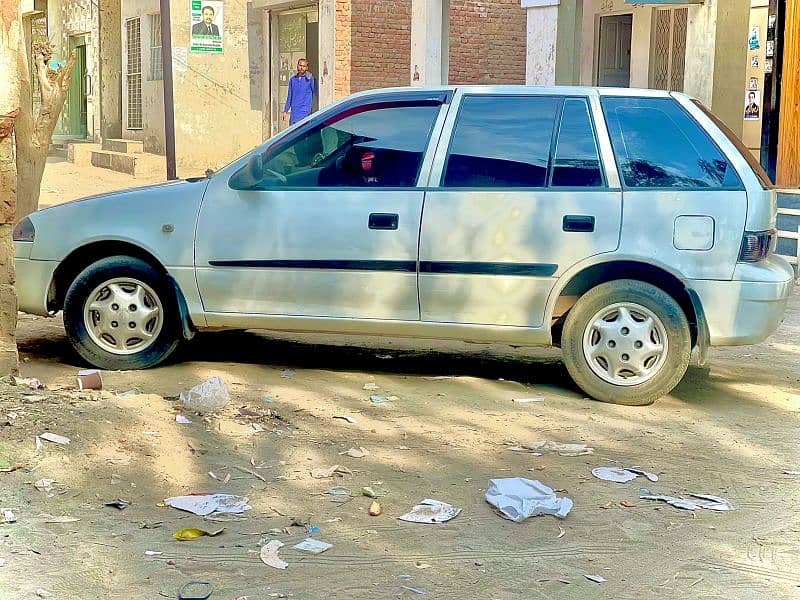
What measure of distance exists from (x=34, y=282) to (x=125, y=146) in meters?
17.2

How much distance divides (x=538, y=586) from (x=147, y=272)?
153 inches

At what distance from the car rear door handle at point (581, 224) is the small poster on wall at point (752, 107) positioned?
1003 cm

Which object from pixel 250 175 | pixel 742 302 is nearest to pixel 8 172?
pixel 250 175

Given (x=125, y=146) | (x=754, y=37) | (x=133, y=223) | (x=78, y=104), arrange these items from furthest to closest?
(x=78, y=104)
(x=125, y=146)
(x=754, y=37)
(x=133, y=223)

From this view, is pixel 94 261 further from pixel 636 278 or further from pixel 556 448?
pixel 636 278

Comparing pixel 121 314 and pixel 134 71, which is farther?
pixel 134 71

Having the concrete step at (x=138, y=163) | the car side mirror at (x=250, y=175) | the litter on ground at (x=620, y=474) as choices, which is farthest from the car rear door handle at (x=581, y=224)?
the concrete step at (x=138, y=163)

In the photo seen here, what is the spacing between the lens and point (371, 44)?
67.2 ft

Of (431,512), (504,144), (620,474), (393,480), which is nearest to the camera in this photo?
(431,512)

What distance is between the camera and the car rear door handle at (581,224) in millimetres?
6637

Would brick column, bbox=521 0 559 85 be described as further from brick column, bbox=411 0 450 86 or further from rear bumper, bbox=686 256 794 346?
rear bumper, bbox=686 256 794 346

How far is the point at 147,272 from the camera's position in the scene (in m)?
7.12

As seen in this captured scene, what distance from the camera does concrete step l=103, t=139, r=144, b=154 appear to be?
23734 mm

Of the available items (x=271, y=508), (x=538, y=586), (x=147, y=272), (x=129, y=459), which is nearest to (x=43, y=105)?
(x=147, y=272)
